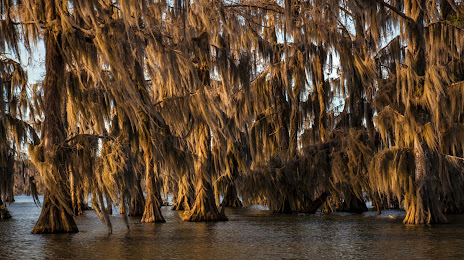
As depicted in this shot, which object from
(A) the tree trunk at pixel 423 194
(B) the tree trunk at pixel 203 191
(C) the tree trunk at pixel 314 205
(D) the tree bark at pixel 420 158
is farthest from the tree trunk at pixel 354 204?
(A) the tree trunk at pixel 423 194

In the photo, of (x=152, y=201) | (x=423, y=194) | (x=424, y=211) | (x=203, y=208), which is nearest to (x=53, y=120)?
(x=152, y=201)

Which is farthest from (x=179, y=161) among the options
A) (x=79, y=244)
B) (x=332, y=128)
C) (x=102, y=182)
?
(x=332, y=128)

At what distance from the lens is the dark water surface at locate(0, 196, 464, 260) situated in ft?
37.6

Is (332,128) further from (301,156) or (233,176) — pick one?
(233,176)

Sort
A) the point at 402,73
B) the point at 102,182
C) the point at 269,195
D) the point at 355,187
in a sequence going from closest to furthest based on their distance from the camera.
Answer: the point at 102,182
the point at 402,73
the point at 355,187
the point at 269,195

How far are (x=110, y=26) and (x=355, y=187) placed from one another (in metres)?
12.7

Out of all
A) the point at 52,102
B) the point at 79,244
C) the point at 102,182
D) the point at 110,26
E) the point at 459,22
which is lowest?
the point at 79,244

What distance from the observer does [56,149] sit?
1444cm

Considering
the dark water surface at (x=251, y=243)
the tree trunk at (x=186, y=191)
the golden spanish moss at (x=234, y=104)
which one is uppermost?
the golden spanish moss at (x=234, y=104)

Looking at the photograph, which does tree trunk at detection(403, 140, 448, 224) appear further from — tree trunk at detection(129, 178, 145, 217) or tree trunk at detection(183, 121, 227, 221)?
tree trunk at detection(129, 178, 145, 217)

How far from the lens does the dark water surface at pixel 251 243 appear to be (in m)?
11.5

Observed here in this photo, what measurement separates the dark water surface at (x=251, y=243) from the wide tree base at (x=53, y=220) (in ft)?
0.93

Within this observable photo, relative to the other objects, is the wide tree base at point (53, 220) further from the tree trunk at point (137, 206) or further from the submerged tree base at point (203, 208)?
the tree trunk at point (137, 206)

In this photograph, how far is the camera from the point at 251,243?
13.8 meters
